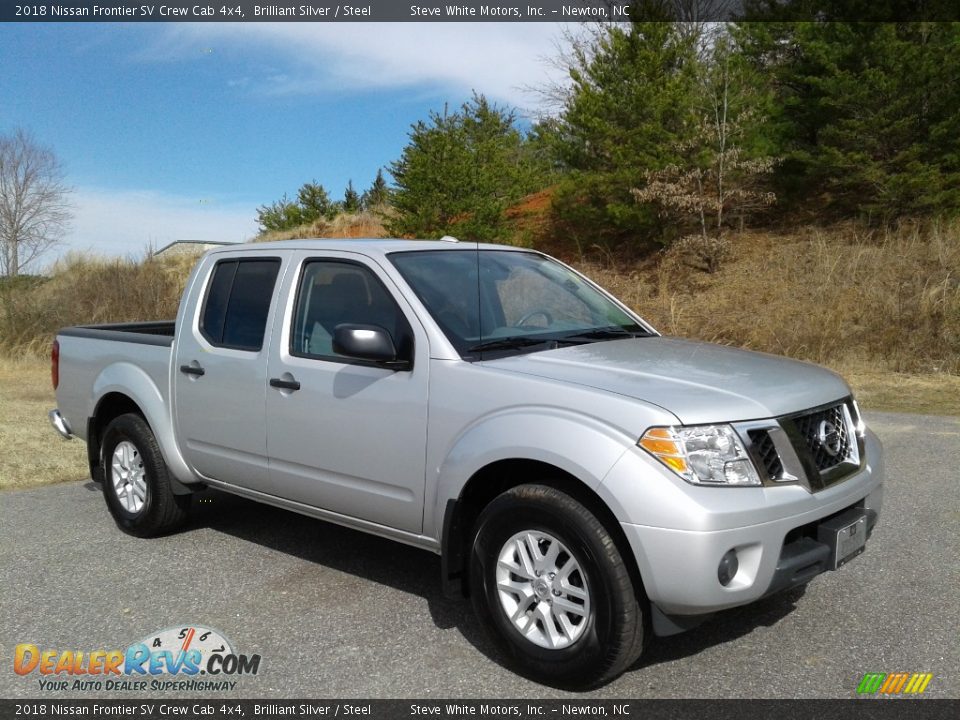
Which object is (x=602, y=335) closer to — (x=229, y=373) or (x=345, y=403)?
(x=345, y=403)

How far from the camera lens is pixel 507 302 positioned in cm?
484

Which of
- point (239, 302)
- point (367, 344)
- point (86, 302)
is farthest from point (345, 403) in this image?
point (86, 302)

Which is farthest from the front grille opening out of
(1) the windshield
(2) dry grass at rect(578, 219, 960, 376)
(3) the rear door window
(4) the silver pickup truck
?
(2) dry grass at rect(578, 219, 960, 376)

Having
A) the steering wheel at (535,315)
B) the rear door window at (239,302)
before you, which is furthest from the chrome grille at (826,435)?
the rear door window at (239,302)

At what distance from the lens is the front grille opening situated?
342 centimetres

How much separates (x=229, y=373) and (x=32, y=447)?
563 centimetres

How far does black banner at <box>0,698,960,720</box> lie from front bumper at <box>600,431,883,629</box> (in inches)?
14.6

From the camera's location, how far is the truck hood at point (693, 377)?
136 inches

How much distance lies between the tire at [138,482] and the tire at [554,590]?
273cm

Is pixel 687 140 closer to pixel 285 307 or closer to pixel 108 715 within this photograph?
pixel 285 307

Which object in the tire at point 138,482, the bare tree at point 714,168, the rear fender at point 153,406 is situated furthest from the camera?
the bare tree at point 714,168

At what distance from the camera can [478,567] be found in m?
3.81

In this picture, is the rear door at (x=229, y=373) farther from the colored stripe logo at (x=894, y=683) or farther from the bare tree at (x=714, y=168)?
the bare tree at (x=714, y=168)

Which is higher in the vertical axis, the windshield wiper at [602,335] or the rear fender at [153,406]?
the windshield wiper at [602,335]
